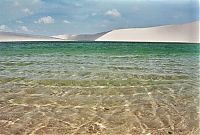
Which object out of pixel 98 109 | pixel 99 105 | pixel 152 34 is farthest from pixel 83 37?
pixel 98 109

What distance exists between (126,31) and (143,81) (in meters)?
85.8

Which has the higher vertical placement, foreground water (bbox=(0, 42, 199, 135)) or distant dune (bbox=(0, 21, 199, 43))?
distant dune (bbox=(0, 21, 199, 43))

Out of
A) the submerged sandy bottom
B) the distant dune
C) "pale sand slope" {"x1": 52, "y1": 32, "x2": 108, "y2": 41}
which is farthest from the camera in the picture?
"pale sand slope" {"x1": 52, "y1": 32, "x2": 108, "y2": 41}

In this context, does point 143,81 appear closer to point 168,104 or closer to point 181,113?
point 168,104

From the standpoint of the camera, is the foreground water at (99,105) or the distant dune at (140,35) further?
the distant dune at (140,35)

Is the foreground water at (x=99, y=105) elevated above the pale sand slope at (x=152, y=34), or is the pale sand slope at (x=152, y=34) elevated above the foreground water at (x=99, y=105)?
the pale sand slope at (x=152, y=34)

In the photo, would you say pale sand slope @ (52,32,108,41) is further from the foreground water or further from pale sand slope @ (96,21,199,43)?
the foreground water

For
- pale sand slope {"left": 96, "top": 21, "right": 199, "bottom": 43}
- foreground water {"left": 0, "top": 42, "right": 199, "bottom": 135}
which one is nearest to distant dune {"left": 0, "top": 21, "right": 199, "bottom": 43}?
pale sand slope {"left": 96, "top": 21, "right": 199, "bottom": 43}

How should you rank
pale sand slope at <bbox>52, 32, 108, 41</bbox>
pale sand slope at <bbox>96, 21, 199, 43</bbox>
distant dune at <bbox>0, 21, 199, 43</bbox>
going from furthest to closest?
1. pale sand slope at <bbox>52, 32, 108, 41</bbox>
2. pale sand slope at <bbox>96, 21, 199, 43</bbox>
3. distant dune at <bbox>0, 21, 199, 43</bbox>

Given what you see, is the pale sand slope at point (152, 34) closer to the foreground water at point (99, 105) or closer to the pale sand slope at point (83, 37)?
the pale sand slope at point (83, 37)

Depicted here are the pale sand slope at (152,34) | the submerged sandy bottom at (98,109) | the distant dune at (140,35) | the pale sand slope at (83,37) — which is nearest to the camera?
the submerged sandy bottom at (98,109)

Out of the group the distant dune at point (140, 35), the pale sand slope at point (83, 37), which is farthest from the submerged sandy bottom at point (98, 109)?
the pale sand slope at point (83, 37)

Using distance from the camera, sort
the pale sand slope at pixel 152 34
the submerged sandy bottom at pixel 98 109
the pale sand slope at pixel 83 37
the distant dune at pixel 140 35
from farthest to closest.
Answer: the pale sand slope at pixel 83 37
the pale sand slope at pixel 152 34
the distant dune at pixel 140 35
the submerged sandy bottom at pixel 98 109

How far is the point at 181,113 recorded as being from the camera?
206 inches
